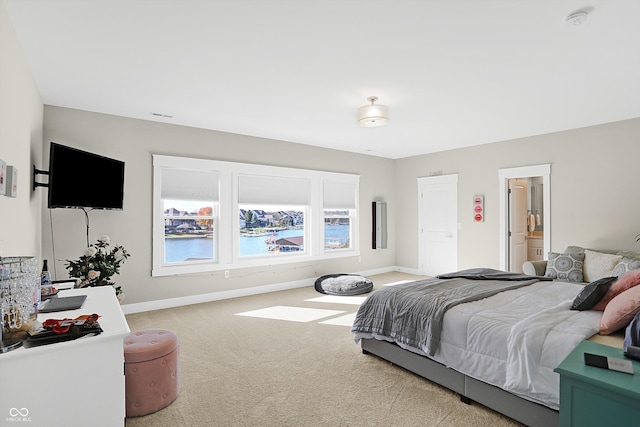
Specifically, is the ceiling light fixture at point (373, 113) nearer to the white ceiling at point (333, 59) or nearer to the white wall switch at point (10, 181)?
the white ceiling at point (333, 59)

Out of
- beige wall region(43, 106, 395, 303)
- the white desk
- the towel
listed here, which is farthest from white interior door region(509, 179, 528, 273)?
the white desk

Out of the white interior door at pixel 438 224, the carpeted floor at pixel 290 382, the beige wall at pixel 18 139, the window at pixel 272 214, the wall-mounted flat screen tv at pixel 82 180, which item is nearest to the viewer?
the beige wall at pixel 18 139

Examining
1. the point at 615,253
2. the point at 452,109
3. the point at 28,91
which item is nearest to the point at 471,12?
the point at 452,109

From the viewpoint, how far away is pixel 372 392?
2.64 meters

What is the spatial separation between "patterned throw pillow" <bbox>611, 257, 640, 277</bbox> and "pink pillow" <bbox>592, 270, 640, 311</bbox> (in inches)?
69.2

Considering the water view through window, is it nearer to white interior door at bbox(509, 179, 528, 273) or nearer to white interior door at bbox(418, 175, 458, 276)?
white interior door at bbox(418, 175, 458, 276)

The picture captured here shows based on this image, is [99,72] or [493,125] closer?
[99,72]

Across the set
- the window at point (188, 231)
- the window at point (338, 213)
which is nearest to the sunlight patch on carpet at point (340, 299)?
the window at point (338, 213)

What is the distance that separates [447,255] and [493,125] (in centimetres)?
286

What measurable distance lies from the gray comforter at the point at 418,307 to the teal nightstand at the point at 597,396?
3.53 ft

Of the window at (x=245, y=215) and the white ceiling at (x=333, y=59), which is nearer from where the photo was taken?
the white ceiling at (x=333, y=59)

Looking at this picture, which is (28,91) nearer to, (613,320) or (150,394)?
(150,394)

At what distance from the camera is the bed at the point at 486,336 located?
2.11 metres

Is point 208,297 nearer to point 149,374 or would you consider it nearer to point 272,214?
point 272,214
